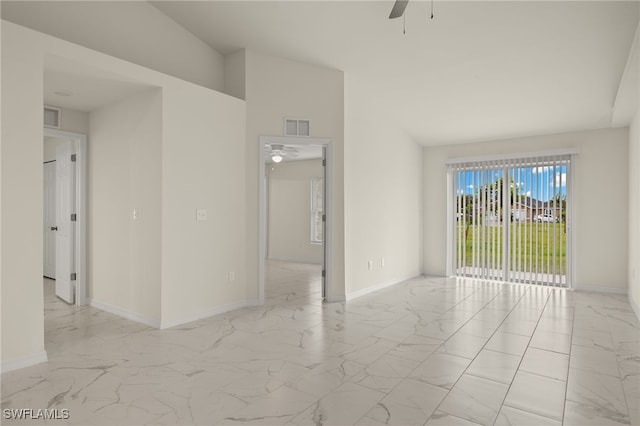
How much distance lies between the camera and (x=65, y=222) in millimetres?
5004

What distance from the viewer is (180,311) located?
13.6 ft

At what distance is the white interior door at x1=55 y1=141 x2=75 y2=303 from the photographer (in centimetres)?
488

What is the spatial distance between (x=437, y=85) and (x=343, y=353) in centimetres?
368

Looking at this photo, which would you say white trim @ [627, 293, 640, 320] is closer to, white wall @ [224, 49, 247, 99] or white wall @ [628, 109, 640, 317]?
white wall @ [628, 109, 640, 317]

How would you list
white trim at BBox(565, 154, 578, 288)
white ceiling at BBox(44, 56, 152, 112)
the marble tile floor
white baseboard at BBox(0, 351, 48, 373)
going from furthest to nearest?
white trim at BBox(565, 154, 578, 288)
white ceiling at BBox(44, 56, 152, 112)
white baseboard at BBox(0, 351, 48, 373)
the marble tile floor

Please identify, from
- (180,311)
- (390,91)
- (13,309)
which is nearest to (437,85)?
(390,91)

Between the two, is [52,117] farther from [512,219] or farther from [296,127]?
[512,219]

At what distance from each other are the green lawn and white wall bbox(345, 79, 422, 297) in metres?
1.22

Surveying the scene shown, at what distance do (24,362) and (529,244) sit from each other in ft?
22.2

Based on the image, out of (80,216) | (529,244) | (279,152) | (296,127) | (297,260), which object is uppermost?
(279,152)

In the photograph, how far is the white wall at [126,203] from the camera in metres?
4.08

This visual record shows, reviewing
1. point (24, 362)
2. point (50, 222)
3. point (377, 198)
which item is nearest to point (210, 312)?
point (24, 362)

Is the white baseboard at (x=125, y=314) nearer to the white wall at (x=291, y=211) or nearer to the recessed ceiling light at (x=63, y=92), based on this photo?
the recessed ceiling light at (x=63, y=92)

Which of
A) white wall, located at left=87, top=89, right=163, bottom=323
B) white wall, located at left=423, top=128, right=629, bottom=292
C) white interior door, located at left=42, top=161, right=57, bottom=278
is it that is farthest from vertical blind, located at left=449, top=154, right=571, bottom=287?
white interior door, located at left=42, top=161, right=57, bottom=278
